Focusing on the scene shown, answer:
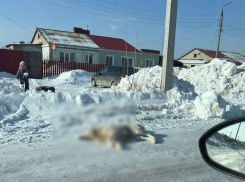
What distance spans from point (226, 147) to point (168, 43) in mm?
8997

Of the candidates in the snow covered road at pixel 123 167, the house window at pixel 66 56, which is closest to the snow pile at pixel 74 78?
the house window at pixel 66 56

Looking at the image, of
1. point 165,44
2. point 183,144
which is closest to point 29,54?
point 165,44

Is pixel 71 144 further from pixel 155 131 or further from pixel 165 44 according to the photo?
pixel 165 44

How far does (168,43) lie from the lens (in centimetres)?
1155

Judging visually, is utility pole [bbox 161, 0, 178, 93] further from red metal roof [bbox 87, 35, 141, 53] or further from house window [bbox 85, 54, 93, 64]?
red metal roof [bbox 87, 35, 141, 53]

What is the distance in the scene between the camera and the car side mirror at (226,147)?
8.45ft

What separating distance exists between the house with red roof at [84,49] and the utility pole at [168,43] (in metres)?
16.2

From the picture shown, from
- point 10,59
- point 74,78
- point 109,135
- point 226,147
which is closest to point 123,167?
point 226,147

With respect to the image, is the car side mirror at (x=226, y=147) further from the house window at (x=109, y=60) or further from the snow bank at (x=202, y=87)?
the house window at (x=109, y=60)

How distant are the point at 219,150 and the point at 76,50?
2969 centimetres

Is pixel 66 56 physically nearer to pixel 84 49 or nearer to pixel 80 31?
pixel 84 49

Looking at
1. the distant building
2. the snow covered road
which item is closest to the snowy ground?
the snow covered road

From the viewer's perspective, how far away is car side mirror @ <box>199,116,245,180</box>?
2.58 meters

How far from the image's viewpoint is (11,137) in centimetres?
561
